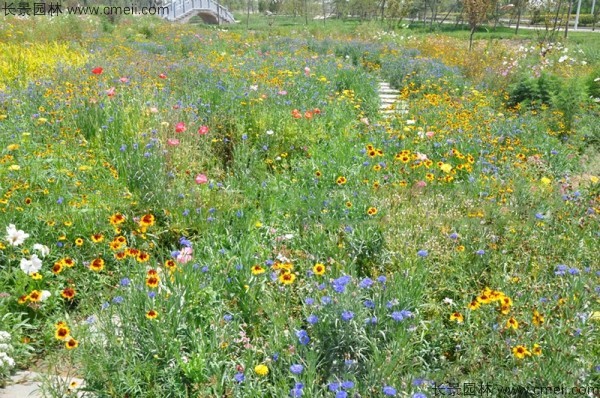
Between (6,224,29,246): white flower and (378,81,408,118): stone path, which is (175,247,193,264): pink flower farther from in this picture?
(378,81,408,118): stone path

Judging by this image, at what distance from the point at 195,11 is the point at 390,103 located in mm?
35609

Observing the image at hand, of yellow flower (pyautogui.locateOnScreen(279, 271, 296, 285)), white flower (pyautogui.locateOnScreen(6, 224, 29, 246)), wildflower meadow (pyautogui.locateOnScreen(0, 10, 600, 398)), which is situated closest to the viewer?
wildflower meadow (pyautogui.locateOnScreen(0, 10, 600, 398))

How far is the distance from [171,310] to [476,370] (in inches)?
61.3

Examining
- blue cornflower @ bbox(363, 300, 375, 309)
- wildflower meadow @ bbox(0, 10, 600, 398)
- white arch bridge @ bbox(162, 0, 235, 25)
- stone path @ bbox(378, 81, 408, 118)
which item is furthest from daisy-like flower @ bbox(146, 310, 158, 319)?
white arch bridge @ bbox(162, 0, 235, 25)

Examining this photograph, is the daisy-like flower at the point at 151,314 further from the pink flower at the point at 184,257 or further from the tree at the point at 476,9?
the tree at the point at 476,9

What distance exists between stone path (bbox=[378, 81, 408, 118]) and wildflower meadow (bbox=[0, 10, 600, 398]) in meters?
0.48

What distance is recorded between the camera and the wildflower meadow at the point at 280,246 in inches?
93.9

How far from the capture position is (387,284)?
8.82ft

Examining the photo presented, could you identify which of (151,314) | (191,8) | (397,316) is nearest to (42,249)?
(151,314)

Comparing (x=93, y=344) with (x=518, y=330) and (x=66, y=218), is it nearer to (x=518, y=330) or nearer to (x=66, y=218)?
(x=66, y=218)

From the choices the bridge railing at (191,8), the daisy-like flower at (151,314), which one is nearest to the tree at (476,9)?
the daisy-like flower at (151,314)

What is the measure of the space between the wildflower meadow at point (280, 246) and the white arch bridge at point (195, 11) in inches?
1227

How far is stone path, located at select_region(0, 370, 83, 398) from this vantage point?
7.95ft

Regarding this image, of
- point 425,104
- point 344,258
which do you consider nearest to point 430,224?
point 344,258
